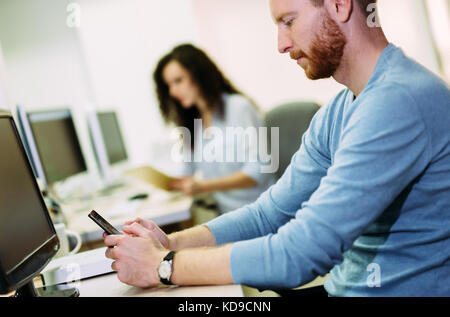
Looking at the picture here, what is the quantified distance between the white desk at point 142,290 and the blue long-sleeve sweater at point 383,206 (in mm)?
37

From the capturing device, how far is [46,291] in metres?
0.90

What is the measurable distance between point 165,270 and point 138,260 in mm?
58

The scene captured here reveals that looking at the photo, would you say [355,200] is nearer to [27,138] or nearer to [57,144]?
[27,138]

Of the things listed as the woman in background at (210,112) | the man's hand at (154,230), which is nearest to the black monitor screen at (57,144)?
the woman in background at (210,112)

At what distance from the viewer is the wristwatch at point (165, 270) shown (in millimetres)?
777

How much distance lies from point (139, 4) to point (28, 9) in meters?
0.92

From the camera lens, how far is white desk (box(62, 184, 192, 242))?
167 centimetres

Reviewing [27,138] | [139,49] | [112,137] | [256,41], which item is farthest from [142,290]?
[256,41]

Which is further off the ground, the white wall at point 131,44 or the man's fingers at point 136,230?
the white wall at point 131,44

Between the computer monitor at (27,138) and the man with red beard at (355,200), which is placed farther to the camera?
the computer monitor at (27,138)

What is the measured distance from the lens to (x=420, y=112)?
0.70 metres

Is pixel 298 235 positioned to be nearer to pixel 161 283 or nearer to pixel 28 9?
pixel 161 283

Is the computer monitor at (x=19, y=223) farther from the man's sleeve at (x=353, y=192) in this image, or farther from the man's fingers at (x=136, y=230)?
the man's sleeve at (x=353, y=192)

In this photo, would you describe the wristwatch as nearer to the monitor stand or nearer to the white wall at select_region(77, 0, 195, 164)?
the monitor stand
